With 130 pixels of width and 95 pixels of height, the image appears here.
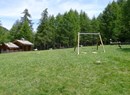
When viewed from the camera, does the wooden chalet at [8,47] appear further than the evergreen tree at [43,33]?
No

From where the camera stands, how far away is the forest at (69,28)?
2911 inches

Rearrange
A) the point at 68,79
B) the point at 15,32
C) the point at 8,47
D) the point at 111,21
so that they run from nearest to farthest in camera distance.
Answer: the point at 68,79 < the point at 111,21 < the point at 8,47 < the point at 15,32

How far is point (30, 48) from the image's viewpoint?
83625 mm

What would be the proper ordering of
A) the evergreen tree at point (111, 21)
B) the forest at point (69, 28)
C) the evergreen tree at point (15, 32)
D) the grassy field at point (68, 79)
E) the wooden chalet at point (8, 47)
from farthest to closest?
the evergreen tree at point (15, 32) < the wooden chalet at point (8, 47) < the forest at point (69, 28) < the evergreen tree at point (111, 21) < the grassy field at point (68, 79)

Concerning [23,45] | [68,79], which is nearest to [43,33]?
[23,45]

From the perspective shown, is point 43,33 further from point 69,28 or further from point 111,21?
point 111,21

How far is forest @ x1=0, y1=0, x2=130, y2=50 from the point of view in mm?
73938

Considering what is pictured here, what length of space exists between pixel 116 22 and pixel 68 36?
56.0 feet

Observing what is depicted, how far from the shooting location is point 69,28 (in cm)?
8388

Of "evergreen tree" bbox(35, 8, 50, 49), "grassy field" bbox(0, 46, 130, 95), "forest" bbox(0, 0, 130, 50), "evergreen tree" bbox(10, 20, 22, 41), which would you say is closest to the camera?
"grassy field" bbox(0, 46, 130, 95)

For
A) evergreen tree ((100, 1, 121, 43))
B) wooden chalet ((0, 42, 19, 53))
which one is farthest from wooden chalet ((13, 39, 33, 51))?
evergreen tree ((100, 1, 121, 43))

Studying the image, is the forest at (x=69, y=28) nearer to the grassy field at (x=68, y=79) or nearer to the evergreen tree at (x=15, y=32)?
the evergreen tree at (x=15, y=32)

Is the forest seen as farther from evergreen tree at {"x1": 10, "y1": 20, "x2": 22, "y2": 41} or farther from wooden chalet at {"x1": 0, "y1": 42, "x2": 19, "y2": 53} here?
wooden chalet at {"x1": 0, "y1": 42, "x2": 19, "y2": 53}

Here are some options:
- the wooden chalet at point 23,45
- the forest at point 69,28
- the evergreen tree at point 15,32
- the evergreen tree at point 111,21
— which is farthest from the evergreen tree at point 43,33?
the evergreen tree at point 111,21
